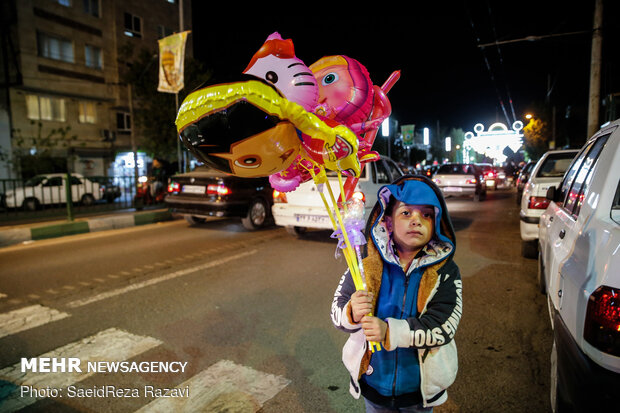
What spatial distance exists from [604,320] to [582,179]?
5.46 ft

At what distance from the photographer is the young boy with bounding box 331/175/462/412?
1.68m

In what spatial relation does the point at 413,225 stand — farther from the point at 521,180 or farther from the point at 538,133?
the point at 538,133

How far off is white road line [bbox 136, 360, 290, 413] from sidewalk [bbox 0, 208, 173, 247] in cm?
803

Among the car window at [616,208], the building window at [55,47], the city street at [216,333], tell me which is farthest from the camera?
the building window at [55,47]

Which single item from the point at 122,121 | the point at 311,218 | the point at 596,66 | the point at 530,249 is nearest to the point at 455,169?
the point at 596,66

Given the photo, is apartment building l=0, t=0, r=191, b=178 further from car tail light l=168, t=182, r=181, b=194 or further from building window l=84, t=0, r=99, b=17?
car tail light l=168, t=182, r=181, b=194

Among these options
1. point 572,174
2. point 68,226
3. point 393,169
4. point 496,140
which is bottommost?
point 68,226

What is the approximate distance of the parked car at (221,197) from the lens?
919 cm

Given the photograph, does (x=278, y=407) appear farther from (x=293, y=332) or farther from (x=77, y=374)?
(x=77, y=374)

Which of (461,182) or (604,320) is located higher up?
(461,182)

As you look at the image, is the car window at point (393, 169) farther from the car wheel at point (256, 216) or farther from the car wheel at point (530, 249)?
the car wheel at point (256, 216)

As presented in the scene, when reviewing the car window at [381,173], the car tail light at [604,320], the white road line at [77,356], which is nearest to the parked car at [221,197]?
the car window at [381,173]

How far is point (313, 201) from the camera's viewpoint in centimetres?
777

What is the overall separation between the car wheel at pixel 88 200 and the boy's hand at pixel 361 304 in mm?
12623
